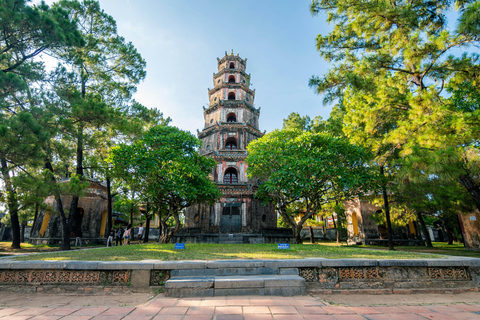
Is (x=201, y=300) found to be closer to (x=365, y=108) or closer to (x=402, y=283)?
(x=402, y=283)

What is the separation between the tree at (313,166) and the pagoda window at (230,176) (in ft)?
19.7

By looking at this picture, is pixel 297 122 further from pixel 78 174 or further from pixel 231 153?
pixel 78 174

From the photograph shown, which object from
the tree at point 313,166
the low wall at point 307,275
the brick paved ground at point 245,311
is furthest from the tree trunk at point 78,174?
the tree at point 313,166

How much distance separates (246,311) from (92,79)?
17954 millimetres

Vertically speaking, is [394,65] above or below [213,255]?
above

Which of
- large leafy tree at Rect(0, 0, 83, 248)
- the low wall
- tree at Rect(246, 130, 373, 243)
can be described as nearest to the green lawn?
the low wall

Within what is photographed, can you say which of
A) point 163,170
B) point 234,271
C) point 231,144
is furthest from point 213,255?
point 231,144

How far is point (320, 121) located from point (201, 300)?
2070cm

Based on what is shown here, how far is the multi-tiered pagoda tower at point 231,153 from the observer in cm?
1958

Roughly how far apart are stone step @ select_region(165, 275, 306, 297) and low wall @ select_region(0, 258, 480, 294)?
0.55 m

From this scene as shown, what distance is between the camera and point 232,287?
4.75 meters

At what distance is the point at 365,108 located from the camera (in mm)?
9422

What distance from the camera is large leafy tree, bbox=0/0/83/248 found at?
8.01m

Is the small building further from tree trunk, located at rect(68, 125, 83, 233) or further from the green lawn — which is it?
the green lawn
